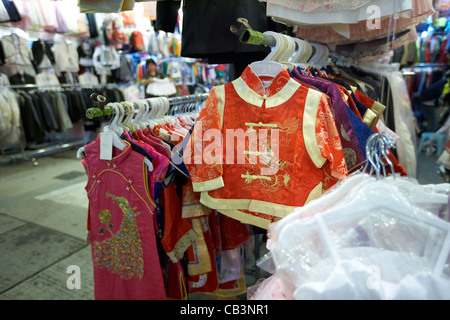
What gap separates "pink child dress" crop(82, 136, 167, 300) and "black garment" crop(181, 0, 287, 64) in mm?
817

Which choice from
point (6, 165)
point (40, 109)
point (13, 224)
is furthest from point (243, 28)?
point (6, 165)

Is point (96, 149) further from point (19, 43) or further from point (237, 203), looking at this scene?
point (19, 43)

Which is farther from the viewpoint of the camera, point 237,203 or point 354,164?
point 237,203

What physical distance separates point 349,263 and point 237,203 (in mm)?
645

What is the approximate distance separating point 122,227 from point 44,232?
5.30 ft

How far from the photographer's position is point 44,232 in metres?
2.40

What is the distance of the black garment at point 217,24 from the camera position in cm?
155

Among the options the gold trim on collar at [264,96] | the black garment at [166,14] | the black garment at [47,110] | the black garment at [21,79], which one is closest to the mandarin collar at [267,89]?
the gold trim on collar at [264,96]

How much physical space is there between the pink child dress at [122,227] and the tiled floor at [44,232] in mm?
522

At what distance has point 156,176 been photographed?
108cm

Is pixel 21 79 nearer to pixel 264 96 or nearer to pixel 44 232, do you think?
pixel 44 232

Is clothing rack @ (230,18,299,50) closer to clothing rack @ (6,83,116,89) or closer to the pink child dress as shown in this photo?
the pink child dress

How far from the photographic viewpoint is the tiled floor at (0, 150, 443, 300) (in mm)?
1763

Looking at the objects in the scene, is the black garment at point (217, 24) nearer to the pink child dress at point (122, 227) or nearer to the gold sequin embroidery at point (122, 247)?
A: the pink child dress at point (122, 227)
